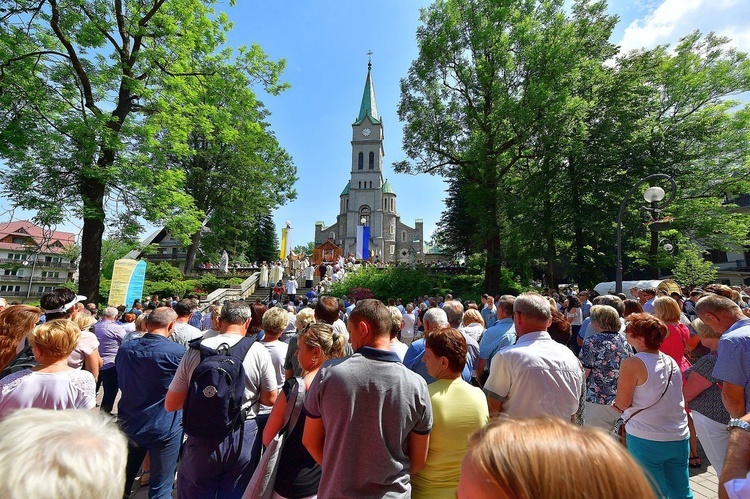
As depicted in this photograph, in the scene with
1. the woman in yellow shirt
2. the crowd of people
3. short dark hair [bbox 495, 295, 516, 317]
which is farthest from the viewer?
short dark hair [bbox 495, 295, 516, 317]

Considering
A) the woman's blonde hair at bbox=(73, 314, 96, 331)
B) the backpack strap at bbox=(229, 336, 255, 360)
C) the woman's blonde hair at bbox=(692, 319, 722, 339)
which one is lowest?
the backpack strap at bbox=(229, 336, 255, 360)

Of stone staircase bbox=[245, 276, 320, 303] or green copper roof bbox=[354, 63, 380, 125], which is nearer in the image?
stone staircase bbox=[245, 276, 320, 303]

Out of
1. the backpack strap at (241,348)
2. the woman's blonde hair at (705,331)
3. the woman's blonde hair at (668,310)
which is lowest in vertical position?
the backpack strap at (241,348)

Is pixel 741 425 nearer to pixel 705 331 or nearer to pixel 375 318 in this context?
pixel 705 331

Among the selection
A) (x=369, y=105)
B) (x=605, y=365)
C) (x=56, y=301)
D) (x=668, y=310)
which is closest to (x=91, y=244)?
(x=56, y=301)

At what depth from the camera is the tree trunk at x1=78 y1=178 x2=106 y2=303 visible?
11.2 m

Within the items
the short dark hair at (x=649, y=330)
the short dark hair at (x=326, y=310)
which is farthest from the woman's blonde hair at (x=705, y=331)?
the short dark hair at (x=326, y=310)

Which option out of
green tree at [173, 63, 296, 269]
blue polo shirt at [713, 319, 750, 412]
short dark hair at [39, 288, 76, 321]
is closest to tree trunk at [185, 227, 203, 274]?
green tree at [173, 63, 296, 269]

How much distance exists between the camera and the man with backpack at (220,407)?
2.61m

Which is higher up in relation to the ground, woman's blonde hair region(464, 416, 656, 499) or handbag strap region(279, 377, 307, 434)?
woman's blonde hair region(464, 416, 656, 499)

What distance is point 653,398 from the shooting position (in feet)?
9.53

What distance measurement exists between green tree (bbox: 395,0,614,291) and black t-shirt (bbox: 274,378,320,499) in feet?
60.9

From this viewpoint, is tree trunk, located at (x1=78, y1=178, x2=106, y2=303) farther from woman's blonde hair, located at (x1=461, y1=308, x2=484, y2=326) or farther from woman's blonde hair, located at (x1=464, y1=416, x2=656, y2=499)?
woman's blonde hair, located at (x1=464, y1=416, x2=656, y2=499)

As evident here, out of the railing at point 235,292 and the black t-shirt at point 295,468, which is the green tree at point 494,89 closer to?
the railing at point 235,292
